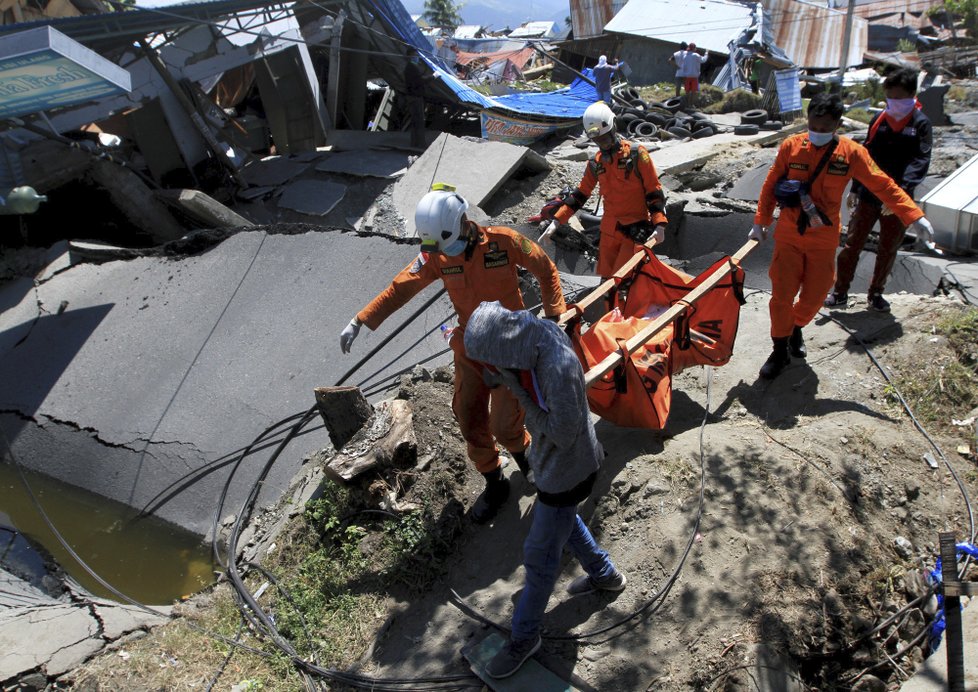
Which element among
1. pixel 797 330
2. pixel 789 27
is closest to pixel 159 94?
pixel 797 330

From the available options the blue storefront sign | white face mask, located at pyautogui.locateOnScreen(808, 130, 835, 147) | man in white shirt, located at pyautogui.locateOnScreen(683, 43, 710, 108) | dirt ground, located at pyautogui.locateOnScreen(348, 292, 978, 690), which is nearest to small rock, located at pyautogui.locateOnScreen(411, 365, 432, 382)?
dirt ground, located at pyautogui.locateOnScreen(348, 292, 978, 690)

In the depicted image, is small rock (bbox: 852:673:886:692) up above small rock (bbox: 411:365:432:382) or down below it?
below

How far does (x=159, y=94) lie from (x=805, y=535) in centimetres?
1078

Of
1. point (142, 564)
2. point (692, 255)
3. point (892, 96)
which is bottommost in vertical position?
point (142, 564)

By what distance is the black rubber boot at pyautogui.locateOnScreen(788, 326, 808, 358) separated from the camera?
4.52m

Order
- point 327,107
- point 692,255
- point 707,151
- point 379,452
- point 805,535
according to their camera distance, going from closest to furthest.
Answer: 1. point 805,535
2. point 379,452
3. point 692,255
4. point 707,151
5. point 327,107

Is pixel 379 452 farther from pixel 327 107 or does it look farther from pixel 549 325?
pixel 327 107

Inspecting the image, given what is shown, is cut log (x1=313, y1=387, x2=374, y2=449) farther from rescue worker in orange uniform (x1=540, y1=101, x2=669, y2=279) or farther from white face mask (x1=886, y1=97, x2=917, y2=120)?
white face mask (x1=886, y1=97, x2=917, y2=120)

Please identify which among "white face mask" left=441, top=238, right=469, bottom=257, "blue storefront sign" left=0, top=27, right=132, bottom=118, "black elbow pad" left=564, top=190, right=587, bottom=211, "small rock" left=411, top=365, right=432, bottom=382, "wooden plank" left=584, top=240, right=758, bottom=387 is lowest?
"small rock" left=411, top=365, right=432, bottom=382

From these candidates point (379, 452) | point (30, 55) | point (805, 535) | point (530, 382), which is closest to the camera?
point (530, 382)

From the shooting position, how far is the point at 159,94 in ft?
34.2

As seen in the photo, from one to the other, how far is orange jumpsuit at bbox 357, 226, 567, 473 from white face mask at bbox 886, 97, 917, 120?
2.69 metres

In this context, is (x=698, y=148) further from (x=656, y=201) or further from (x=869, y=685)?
(x=869, y=685)

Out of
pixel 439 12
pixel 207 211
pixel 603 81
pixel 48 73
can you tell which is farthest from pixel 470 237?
pixel 439 12
